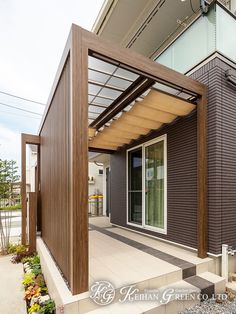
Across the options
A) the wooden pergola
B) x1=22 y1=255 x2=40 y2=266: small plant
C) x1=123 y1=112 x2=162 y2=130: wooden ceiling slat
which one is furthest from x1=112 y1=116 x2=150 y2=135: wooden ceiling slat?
x1=22 y1=255 x2=40 y2=266: small plant

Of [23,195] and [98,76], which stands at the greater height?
[98,76]

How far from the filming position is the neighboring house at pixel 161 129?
2324 mm

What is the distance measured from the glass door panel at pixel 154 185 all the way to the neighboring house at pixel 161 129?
0.08ft

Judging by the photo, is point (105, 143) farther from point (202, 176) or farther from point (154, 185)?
point (202, 176)

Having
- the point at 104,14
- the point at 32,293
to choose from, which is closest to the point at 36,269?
the point at 32,293

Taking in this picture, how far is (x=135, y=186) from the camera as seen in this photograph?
19.0 ft

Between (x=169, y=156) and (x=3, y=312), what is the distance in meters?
3.71

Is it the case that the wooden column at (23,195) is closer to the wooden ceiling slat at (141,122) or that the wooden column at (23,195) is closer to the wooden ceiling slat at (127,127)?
the wooden ceiling slat at (127,127)

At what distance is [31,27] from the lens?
7.34 metres

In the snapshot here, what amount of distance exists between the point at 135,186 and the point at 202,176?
262cm

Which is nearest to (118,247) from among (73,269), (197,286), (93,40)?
(197,286)

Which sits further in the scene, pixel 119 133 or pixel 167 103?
pixel 119 133

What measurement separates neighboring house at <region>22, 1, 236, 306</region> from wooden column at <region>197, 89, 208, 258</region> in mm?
16

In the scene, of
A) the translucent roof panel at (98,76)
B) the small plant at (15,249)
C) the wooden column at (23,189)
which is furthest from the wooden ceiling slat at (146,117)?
the small plant at (15,249)
